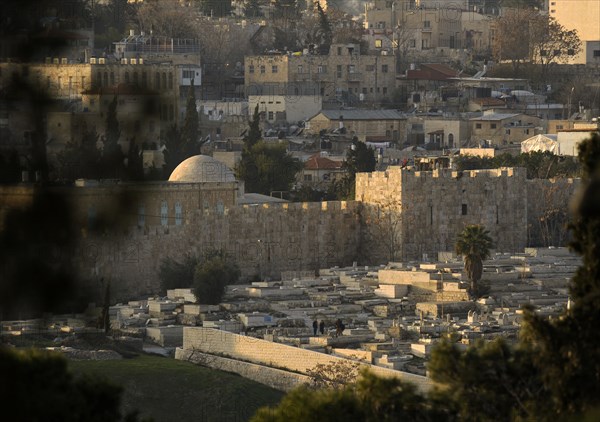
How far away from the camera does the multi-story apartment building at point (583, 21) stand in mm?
102750

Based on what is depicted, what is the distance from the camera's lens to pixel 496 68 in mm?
97188

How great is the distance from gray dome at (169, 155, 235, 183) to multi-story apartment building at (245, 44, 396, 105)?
90.4 ft

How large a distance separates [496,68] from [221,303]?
46.8 meters

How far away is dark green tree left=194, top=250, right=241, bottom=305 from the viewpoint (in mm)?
52219

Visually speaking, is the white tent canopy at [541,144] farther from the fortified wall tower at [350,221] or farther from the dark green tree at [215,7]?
the dark green tree at [215,7]

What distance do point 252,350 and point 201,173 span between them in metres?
15.0

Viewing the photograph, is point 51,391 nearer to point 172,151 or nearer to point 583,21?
point 172,151

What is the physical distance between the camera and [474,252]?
52719 mm

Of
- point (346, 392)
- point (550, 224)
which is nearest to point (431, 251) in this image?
point (550, 224)

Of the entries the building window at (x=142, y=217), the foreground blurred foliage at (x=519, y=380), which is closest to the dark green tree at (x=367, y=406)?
the foreground blurred foliage at (x=519, y=380)

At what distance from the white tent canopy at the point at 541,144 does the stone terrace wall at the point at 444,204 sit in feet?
35.5

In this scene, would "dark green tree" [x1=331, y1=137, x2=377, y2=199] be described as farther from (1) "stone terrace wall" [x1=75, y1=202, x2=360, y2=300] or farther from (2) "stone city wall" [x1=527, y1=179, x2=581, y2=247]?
(2) "stone city wall" [x1=527, y1=179, x2=581, y2=247]

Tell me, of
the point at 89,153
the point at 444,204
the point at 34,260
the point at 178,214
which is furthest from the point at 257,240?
the point at 34,260

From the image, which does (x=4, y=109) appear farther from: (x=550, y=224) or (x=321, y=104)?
(x=321, y=104)
